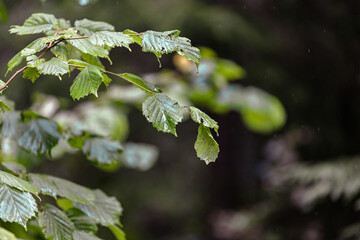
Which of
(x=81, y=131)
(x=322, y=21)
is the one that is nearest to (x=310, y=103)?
(x=322, y=21)

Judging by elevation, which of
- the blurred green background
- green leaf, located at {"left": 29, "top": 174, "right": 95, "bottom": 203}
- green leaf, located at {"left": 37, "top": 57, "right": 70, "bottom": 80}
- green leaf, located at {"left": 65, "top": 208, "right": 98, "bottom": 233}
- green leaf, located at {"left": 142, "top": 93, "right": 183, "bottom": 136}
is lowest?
the blurred green background

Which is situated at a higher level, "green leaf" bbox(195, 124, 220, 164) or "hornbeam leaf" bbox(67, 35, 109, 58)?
"hornbeam leaf" bbox(67, 35, 109, 58)

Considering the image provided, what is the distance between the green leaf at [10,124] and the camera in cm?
126

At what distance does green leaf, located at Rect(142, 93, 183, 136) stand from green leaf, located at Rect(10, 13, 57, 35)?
1.19ft

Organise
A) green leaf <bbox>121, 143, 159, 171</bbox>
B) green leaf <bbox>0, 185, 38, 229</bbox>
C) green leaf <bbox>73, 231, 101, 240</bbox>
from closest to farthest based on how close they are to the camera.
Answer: green leaf <bbox>0, 185, 38, 229</bbox> < green leaf <bbox>73, 231, 101, 240</bbox> < green leaf <bbox>121, 143, 159, 171</bbox>

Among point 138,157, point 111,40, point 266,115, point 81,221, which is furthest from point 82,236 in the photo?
point 266,115

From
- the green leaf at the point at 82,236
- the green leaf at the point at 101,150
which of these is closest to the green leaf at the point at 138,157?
the green leaf at the point at 101,150

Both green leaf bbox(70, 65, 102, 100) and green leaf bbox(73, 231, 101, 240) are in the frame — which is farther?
green leaf bbox(73, 231, 101, 240)

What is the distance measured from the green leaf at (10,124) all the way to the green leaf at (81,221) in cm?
31

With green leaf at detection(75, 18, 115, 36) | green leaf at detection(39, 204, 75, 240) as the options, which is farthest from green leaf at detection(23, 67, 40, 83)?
green leaf at detection(39, 204, 75, 240)

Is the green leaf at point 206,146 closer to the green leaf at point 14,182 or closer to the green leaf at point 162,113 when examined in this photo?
the green leaf at point 162,113

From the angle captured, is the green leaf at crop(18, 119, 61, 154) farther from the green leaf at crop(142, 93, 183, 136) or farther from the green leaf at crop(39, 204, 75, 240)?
the green leaf at crop(142, 93, 183, 136)

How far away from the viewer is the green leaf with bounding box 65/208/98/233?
3.61 ft

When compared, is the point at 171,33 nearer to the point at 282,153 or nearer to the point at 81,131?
the point at 81,131
